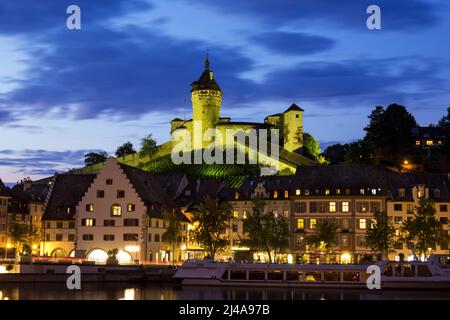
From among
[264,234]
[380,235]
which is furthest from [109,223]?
[380,235]

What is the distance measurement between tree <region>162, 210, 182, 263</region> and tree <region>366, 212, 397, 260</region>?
71.1 feet

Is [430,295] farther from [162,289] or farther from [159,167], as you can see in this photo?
[159,167]

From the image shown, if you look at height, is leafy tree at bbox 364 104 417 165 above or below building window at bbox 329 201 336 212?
above

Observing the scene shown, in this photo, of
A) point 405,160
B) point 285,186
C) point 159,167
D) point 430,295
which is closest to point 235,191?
point 285,186

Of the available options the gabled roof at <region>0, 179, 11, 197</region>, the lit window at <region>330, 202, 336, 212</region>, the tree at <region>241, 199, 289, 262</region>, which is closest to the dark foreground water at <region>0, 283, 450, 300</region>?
the tree at <region>241, 199, 289, 262</region>

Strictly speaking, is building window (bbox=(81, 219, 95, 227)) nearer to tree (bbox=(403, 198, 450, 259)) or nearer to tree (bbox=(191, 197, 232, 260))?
tree (bbox=(191, 197, 232, 260))

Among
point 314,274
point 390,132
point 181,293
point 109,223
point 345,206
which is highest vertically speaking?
point 390,132

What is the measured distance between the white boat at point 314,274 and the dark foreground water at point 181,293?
185 centimetres

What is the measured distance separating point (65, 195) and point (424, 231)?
145ft

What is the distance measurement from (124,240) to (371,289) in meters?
33.3

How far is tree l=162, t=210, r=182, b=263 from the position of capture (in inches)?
4274

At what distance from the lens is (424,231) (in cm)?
10112

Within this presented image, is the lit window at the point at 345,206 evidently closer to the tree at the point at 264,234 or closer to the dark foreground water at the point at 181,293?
the tree at the point at 264,234

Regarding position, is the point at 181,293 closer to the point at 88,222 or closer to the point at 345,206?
the point at 88,222
